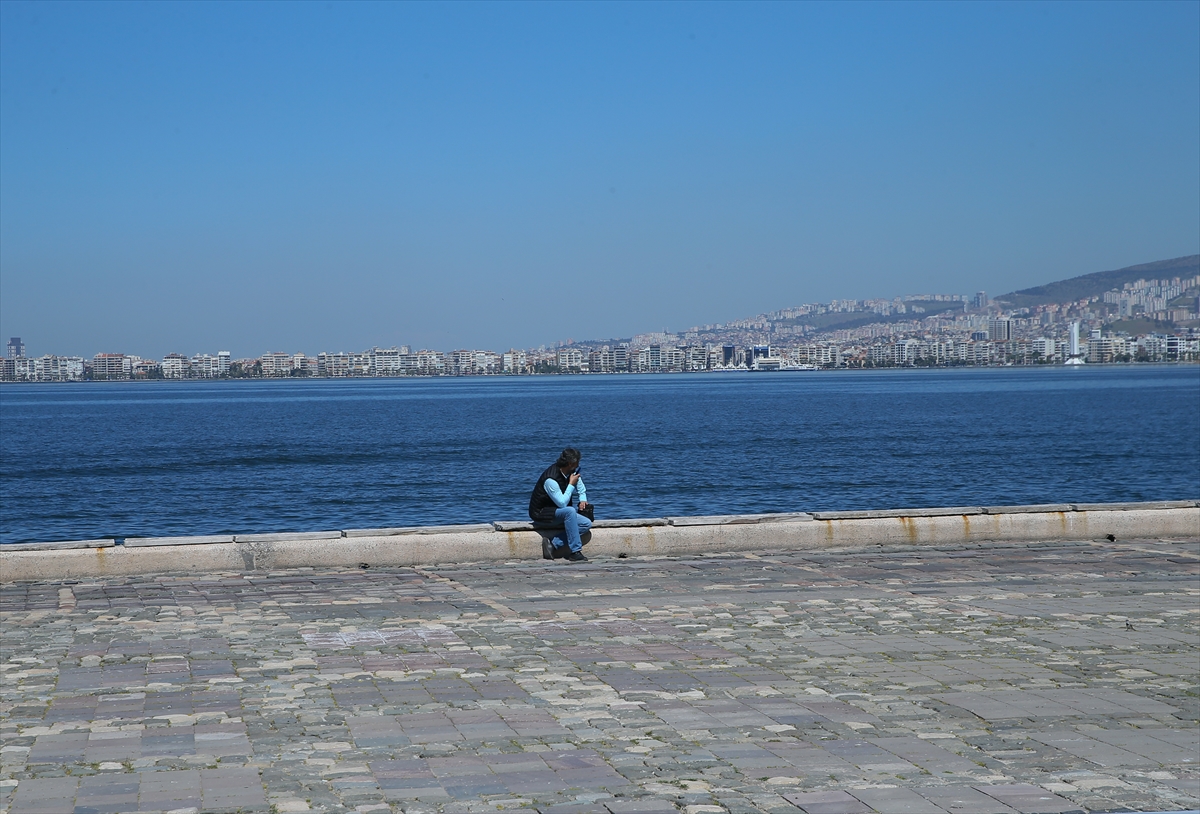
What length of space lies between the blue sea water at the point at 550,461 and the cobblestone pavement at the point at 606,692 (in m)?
25.7

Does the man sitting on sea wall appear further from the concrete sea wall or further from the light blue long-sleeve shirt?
the concrete sea wall

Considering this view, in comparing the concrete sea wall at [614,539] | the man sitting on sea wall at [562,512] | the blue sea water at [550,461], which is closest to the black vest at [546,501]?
the man sitting on sea wall at [562,512]

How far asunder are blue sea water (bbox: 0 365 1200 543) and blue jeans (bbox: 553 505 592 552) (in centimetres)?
2354

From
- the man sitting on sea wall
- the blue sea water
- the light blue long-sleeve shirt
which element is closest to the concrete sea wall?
the man sitting on sea wall

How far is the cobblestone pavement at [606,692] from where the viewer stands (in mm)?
5535

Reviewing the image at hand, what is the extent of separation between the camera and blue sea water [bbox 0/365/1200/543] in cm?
4000

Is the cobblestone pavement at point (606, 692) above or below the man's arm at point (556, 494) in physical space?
below

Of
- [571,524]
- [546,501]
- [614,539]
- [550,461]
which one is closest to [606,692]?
[571,524]

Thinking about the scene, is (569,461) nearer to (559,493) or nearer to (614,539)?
(559,493)

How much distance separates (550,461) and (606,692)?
165 ft

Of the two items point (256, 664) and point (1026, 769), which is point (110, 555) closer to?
point (256, 664)

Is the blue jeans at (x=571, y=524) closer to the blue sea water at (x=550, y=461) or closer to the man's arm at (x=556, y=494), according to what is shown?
the man's arm at (x=556, y=494)

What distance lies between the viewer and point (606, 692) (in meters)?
7.30

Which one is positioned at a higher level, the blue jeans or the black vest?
the black vest
